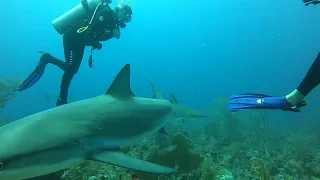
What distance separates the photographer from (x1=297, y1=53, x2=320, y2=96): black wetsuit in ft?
11.9

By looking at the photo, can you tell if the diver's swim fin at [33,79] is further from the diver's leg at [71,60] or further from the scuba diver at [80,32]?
the diver's leg at [71,60]

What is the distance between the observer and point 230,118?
16188mm

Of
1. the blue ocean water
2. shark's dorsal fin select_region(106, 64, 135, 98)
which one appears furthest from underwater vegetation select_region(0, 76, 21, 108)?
the blue ocean water

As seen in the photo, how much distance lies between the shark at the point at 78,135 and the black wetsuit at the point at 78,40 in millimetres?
3797

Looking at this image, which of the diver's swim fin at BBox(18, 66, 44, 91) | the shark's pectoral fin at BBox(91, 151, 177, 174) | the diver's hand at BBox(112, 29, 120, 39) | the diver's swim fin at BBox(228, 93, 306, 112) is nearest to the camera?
the shark's pectoral fin at BBox(91, 151, 177, 174)

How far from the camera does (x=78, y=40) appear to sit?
28.9ft

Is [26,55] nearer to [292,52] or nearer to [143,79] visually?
[143,79]

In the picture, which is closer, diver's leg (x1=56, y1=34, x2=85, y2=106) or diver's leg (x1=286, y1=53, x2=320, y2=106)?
diver's leg (x1=286, y1=53, x2=320, y2=106)

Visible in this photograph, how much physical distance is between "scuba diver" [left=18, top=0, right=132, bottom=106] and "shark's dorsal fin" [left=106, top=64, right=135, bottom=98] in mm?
3606

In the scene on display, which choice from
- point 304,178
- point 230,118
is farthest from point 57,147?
point 230,118

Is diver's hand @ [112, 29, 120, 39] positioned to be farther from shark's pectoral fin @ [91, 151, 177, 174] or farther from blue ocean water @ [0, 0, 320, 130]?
blue ocean water @ [0, 0, 320, 130]

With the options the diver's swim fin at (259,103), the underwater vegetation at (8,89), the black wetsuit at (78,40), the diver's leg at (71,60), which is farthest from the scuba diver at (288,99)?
the underwater vegetation at (8,89)

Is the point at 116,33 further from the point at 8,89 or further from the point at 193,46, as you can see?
the point at 193,46

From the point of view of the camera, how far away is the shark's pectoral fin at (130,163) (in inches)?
135
